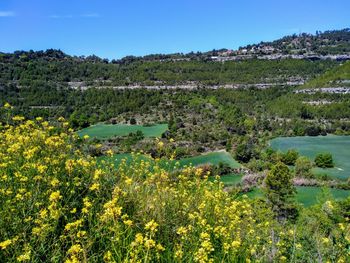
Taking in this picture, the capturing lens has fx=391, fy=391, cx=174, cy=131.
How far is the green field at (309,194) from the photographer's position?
4075 cm

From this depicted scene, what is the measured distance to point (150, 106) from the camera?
87.9 m

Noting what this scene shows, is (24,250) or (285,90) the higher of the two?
(24,250)

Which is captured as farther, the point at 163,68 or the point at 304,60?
the point at 304,60

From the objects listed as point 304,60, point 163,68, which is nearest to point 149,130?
point 163,68

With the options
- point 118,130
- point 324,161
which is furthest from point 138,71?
point 324,161

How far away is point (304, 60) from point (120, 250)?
142 meters

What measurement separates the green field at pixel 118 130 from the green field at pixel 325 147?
2111cm

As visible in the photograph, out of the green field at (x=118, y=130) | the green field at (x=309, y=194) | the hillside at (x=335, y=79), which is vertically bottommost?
the green field at (x=309, y=194)

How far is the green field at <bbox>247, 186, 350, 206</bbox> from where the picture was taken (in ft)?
134

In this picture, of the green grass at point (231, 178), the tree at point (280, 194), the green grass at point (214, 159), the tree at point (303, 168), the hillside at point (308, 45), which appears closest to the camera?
the tree at point (280, 194)

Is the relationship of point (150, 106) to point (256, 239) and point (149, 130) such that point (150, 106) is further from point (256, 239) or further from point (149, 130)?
point (256, 239)

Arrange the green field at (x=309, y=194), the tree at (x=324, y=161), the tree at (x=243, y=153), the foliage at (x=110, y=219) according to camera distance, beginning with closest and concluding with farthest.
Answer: the foliage at (x=110, y=219) < the green field at (x=309, y=194) < the tree at (x=324, y=161) < the tree at (x=243, y=153)

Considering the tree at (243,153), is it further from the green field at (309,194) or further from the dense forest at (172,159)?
the green field at (309,194)

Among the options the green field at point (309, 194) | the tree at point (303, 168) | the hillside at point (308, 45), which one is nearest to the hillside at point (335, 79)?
the hillside at point (308, 45)
